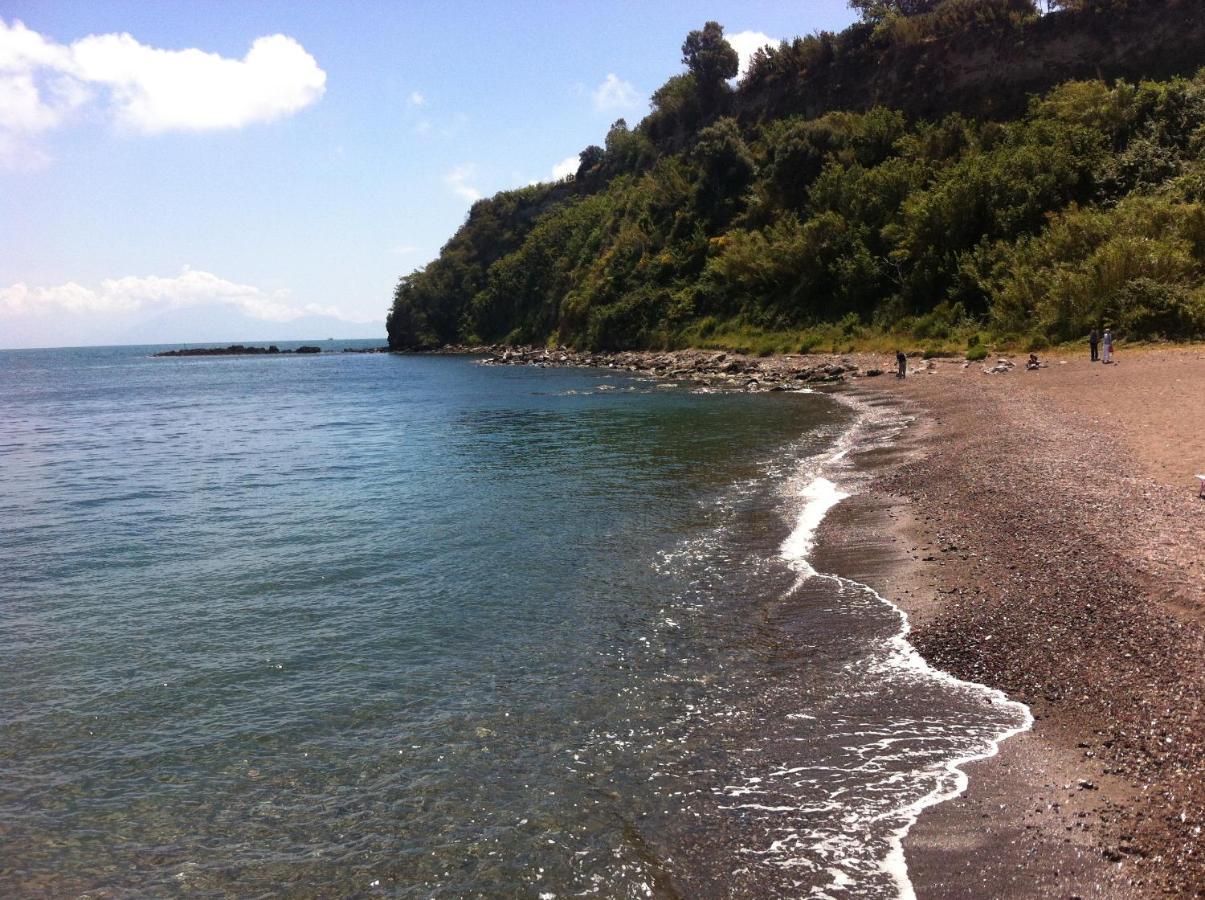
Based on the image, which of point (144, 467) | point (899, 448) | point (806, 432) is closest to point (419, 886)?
point (899, 448)

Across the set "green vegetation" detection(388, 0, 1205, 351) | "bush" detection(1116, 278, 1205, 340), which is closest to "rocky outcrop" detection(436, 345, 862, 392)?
"green vegetation" detection(388, 0, 1205, 351)

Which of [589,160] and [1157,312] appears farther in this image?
[589,160]

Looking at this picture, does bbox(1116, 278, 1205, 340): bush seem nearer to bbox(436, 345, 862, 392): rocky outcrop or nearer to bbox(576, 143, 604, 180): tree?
bbox(436, 345, 862, 392): rocky outcrop

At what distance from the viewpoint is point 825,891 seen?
584 cm

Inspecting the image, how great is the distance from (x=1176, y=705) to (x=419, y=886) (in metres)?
6.88

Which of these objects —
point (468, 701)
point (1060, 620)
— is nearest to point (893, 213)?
point (1060, 620)

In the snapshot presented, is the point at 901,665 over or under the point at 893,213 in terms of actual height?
under

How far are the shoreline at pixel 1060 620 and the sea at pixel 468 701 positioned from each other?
0.50 meters

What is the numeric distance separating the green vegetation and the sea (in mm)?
29661

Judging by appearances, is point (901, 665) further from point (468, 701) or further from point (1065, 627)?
point (468, 701)

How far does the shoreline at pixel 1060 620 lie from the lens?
5.84 metres

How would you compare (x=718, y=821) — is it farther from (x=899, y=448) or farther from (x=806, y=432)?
(x=806, y=432)

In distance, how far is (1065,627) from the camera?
29.9ft

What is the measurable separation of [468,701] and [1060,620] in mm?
7184
